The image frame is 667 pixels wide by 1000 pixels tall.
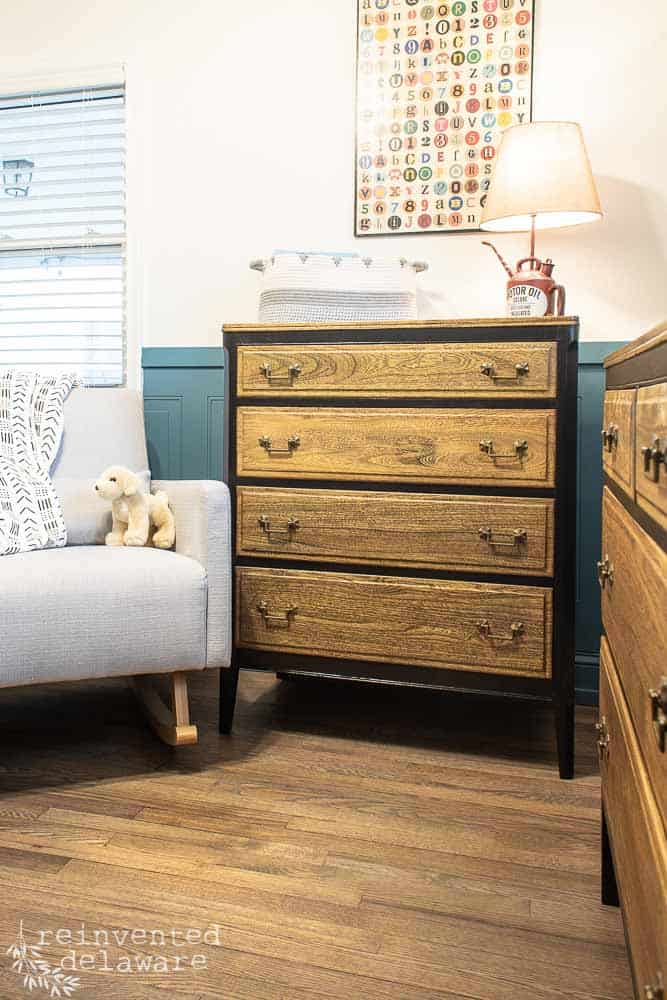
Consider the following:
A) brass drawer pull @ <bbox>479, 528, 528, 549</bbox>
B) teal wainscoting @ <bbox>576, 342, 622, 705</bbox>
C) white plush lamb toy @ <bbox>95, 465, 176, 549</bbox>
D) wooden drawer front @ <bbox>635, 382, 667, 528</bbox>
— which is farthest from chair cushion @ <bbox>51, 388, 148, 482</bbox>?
wooden drawer front @ <bbox>635, 382, 667, 528</bbox>

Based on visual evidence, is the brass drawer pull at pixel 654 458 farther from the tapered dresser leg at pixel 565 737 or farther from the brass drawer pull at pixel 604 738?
the tapered dresser leg at pixel 565 737

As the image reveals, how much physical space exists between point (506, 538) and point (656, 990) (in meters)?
1.12

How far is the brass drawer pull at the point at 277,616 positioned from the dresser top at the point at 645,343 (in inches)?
38.3

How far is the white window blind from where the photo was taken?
269 cm

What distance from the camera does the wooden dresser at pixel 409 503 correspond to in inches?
68.9

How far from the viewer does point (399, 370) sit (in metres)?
1.83

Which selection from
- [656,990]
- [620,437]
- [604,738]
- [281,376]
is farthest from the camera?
[281,376]

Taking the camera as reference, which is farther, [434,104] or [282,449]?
[434,104]

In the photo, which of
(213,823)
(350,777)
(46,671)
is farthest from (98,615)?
(350,777)

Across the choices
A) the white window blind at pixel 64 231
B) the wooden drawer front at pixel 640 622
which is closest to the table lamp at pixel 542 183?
the wooden drawer front at pixel 640 622

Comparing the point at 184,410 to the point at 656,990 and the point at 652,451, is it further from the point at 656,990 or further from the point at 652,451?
the point at 656,990

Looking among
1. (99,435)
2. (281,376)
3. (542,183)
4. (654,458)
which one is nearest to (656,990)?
(654,458)

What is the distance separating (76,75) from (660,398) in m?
2.52

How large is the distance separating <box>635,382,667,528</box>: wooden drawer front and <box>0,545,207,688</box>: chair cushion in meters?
1.04
